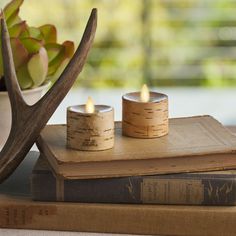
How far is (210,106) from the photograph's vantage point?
109 inches

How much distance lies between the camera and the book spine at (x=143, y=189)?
94 cm

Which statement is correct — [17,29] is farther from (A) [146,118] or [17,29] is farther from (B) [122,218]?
(B) [122,218]

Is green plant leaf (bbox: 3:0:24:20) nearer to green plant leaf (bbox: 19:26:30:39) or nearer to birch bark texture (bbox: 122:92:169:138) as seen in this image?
green plant leaf (bbox: 19:26:30:39)

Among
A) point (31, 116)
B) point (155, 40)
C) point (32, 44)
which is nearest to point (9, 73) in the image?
point (31, 116)

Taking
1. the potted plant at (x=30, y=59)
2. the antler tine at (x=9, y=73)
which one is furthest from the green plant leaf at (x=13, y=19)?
the antler tine at (x=9, y=73)

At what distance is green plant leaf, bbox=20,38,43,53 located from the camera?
1.20m

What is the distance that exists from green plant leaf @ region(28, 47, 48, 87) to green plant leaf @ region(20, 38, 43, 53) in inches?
0.8

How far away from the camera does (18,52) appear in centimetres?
117

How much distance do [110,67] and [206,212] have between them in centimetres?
259

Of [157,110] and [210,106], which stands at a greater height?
[157,110]

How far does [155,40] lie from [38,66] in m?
2.32

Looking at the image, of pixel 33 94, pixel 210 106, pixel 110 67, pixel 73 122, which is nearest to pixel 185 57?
pixel 110 67

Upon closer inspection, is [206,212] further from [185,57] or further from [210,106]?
[185,57]

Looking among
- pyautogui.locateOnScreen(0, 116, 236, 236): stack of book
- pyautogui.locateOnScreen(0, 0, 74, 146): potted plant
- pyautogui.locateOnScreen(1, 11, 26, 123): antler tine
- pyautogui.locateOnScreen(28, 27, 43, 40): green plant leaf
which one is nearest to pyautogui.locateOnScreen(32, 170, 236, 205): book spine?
pyautogui.locateOnScreen(0, 116, 236, 236): stack of book
